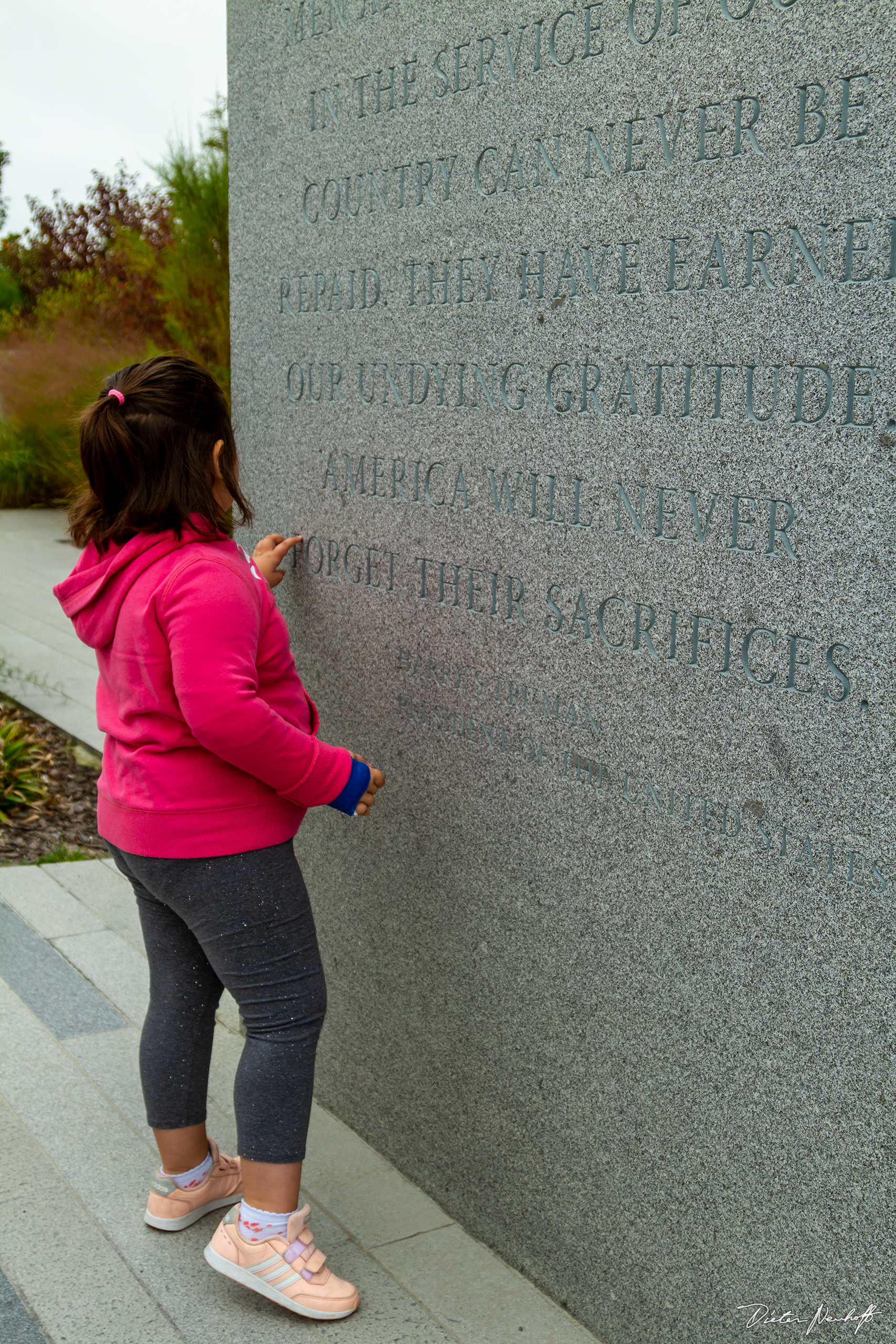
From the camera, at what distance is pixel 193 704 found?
7.44ft

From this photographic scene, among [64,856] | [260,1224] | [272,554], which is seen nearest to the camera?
[260,1224]

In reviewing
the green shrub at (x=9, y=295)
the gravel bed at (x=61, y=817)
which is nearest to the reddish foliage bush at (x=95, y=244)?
the green shrub at (x=9, y=295)

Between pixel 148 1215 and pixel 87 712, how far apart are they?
484cm

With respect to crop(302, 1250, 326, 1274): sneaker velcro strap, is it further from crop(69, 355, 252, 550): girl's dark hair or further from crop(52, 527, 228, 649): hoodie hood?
crop(69, 355, 252, 550): girl's dark hair

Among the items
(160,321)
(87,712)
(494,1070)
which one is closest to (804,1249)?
(494,1070)

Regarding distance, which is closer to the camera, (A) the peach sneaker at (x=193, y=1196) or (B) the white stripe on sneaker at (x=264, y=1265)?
(B) the white stripe on sneaker at (x=264, y=1265)

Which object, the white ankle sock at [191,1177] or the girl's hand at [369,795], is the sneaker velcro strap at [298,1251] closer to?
the white ankle sock at [191,1177]

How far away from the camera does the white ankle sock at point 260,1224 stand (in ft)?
8.21

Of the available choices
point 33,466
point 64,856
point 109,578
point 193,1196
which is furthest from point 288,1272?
point 33,466

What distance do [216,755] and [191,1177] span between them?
1075 millimetres

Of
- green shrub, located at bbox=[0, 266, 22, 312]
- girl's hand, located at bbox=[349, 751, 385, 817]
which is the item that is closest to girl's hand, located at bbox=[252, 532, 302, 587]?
girl's hand, located at bbox=[349, 751, 385, 817]

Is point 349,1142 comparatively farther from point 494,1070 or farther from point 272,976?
point 272,976

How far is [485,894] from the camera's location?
9.18ft

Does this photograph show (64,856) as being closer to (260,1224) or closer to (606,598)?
(260,1224)
